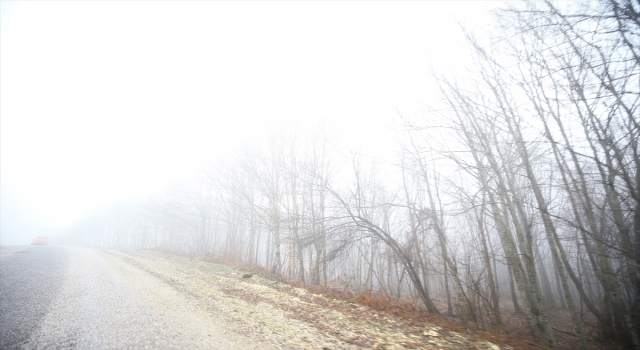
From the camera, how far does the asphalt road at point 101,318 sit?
359cm

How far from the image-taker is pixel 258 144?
16062 mm

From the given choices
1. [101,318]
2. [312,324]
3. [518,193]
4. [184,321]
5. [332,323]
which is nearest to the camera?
[101,318]

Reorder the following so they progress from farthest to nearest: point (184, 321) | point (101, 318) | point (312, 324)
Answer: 1. point (312, 324)
2. point (184, 321)
3. point (101, 318)

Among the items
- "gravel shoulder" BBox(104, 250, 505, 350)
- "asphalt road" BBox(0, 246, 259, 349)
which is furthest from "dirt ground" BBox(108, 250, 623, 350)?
"asphalt road" BBox(0, 246, 259, 349)

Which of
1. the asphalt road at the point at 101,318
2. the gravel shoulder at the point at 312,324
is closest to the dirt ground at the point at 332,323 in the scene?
the gravel shoulder at the point at 312,324

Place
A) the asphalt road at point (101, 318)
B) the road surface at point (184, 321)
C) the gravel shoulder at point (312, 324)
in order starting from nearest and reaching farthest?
the asphalt road at point (101, 318) → the road surface at point (184, 321) → the gravel shoulder at point (312, 324)

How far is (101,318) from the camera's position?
4402mm

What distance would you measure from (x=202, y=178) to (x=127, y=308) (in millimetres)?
22240

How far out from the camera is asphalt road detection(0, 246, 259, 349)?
359 centimetres

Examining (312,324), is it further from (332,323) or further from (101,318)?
(101,318)

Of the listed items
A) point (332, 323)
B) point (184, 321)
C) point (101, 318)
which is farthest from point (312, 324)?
point (101, 318)

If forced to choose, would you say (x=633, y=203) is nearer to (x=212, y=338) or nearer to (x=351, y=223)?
(x=351, y=223)

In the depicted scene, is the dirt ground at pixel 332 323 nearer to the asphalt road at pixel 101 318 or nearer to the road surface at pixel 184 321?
the road surface at pixel 184 321

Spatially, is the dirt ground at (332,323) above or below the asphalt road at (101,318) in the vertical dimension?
below
